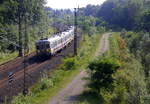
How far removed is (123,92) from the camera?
18.9 meters

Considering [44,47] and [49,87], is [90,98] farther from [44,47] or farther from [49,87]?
[44,47]

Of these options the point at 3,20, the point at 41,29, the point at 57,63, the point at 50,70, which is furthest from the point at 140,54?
the point at 41,29

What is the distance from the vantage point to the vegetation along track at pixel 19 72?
22592 millimetres

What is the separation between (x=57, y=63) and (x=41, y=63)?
69.7 inches

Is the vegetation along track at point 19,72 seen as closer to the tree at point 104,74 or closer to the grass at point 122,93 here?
the grass at point 122,93

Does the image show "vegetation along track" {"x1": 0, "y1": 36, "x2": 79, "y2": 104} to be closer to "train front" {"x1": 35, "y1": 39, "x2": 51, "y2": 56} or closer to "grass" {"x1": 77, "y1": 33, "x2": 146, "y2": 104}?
"train front" {"x1": 35, "y1": 39, "x2": 51, "y2": 56}

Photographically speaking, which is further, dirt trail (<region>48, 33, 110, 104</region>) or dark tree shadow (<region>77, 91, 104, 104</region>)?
dark tree shadow (<region>77, 91, 104, 104</region>)

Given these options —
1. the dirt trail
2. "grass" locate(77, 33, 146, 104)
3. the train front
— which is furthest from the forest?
the train front

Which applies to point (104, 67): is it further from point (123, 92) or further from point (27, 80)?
point (27, 80)

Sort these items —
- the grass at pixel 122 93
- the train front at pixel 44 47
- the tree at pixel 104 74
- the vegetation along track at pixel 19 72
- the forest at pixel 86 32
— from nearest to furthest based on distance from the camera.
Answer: the grass at pixel 122 93, the forest at pixel 86 32, the tree at pixel 104 74, the vegetation along track at pixel 19 72, the train front at pixel 44 47

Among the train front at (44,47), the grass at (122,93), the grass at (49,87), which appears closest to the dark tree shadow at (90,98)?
the grass at (122,93)

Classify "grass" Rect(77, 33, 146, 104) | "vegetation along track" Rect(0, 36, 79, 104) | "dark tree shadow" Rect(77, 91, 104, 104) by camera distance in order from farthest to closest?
"vegetation along track" Rect(0, 36, 79, 104) < "dark tree shadow" Rect(77, 91, 104, 104) < "grass" Rect(77, 33, 146, 104)

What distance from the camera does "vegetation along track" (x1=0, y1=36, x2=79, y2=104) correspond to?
74.1 ft

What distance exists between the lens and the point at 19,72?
29.9 meters
